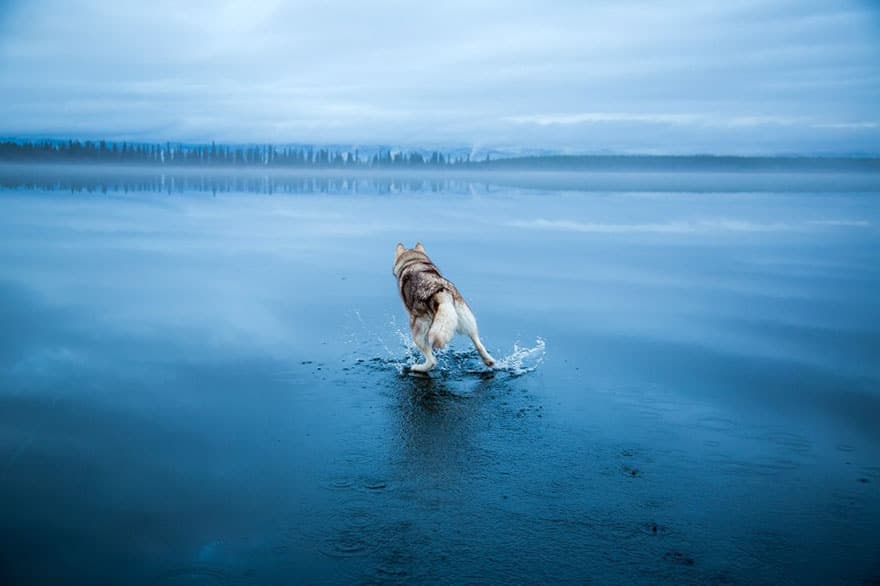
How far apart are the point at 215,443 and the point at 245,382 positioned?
1.79 meters

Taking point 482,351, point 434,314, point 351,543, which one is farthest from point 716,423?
point 351,543

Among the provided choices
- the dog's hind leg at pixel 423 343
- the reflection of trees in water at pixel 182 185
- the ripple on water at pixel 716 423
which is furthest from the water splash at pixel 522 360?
the reflection of trees in water at pixel 182 185

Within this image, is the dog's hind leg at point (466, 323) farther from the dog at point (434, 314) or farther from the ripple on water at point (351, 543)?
the ripple on water at point (351, 543)

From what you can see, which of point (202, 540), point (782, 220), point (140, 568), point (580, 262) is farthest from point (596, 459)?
point (782, 220)

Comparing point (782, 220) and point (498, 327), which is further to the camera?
point (782, 220)

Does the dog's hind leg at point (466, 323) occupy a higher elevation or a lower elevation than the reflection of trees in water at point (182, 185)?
lower

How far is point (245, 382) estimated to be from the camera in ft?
26.7

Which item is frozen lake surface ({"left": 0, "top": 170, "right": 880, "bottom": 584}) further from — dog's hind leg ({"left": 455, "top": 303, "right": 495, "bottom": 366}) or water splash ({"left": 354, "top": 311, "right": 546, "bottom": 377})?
dog's hind leg ({"left": 455, "top": 303, "right": 495, "bottom": 366})

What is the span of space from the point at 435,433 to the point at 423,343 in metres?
2.12

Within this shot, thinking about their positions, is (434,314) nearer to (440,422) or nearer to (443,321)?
(443,321)

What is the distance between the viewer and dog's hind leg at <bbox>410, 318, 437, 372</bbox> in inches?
337

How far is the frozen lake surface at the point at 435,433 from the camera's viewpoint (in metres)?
4.68

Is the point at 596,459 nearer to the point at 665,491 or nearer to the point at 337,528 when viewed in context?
the point at 665,491

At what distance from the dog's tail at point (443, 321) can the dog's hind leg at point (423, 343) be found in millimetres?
407
